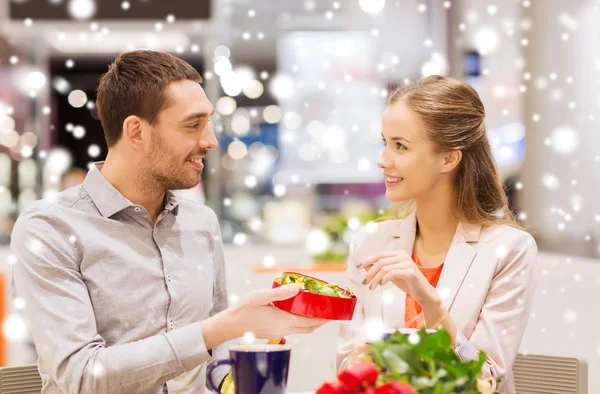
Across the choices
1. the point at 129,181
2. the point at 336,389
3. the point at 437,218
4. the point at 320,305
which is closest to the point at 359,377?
the point at 336,389

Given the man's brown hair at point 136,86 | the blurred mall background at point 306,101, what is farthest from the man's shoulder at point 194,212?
the blurred mall background at point 306,101

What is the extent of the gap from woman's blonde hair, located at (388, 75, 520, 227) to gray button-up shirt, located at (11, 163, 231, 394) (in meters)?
0.64

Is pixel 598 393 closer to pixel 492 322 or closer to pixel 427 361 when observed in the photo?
pixel 492 322

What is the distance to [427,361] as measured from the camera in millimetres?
993

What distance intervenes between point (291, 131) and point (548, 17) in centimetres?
209

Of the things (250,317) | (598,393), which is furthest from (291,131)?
(250,317)

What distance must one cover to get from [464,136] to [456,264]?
340 mm

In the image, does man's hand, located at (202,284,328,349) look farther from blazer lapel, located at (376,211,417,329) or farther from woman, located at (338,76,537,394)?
blazer lapel, located at (376,211,417,329)

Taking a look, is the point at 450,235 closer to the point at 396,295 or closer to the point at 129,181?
the point at 396,295

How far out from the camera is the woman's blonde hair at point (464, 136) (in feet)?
6.21


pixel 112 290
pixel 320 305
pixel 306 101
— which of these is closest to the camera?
pixel 320 305

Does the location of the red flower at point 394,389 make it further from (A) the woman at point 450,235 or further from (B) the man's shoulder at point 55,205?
(B) the man's shoulder at point 55,205

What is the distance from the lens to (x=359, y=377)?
0.95 m

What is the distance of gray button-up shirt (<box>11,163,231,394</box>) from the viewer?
1.45 metres
